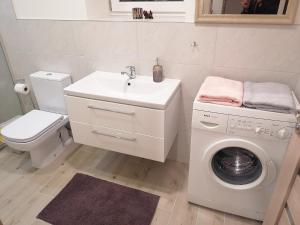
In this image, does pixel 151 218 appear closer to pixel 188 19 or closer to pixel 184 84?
pixel 184 84

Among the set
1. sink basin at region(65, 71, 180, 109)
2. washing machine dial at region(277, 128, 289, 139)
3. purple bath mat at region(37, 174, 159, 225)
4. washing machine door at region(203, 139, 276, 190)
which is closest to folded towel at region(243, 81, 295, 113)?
washing machine dial at region(277, 128, 289, 139)

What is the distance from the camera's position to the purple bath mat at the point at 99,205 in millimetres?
1541

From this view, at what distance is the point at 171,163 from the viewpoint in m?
2.05

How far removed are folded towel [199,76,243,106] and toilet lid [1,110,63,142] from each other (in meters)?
1.29

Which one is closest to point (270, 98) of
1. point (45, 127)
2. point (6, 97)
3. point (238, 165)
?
point (238, 165)

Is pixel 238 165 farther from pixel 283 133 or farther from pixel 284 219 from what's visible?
pixel 284 219

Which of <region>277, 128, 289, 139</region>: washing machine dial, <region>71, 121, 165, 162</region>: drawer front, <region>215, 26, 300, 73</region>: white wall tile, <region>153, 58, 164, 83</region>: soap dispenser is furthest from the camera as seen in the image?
<region>153, 58, 164, 83</region>: soap dispenser

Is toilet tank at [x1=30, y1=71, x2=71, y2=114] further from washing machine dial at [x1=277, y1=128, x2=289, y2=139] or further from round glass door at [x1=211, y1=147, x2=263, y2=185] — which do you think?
washing machine dial at [x1=277, y1=128, x2=289, y2=139]

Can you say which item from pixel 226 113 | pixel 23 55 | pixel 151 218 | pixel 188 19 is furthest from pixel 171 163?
pixel 23 55

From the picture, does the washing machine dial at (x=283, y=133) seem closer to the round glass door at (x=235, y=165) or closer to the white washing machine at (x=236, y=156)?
the white washing machine at (x=236, y=156)

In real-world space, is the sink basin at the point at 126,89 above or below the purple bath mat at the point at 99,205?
above

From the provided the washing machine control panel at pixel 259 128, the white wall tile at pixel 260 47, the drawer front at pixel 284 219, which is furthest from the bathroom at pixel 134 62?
the drawer front at pixel 284 219

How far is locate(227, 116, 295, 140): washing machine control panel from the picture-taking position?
115 centimetres

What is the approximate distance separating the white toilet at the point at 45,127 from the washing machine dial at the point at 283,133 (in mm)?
1668
